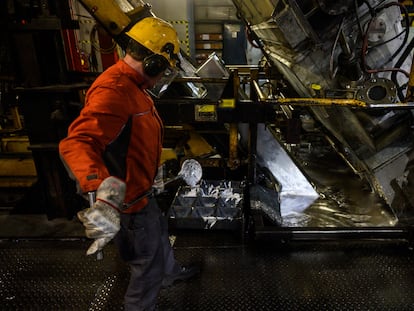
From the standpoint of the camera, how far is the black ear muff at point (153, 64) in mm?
1683

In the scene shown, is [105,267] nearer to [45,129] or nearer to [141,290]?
[141,290]

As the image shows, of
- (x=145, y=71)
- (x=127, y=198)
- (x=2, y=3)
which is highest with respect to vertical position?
(x=2, y=3)

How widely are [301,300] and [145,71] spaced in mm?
1931

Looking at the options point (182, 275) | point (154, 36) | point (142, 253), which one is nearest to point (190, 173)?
point (182, 275)

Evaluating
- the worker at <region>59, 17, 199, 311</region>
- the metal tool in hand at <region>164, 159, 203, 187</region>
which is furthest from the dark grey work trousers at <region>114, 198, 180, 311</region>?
the metal tool in hand at <region>164, 159, 203, 187</region>

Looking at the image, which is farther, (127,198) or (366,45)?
(366,45)

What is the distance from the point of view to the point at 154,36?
1773 mm

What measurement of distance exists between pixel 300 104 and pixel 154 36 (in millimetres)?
1477

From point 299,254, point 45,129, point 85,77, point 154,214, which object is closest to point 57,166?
point 45,129

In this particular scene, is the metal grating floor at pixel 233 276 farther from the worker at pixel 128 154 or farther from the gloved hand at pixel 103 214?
the gloved hand at pixel 103 214

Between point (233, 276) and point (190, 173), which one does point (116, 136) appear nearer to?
point (190, 173)

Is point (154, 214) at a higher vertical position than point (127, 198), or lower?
lower

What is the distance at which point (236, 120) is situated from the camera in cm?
305

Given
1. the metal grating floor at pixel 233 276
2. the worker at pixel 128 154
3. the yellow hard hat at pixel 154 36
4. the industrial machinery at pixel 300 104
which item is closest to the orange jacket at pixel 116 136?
the worker at pixel 128 154
